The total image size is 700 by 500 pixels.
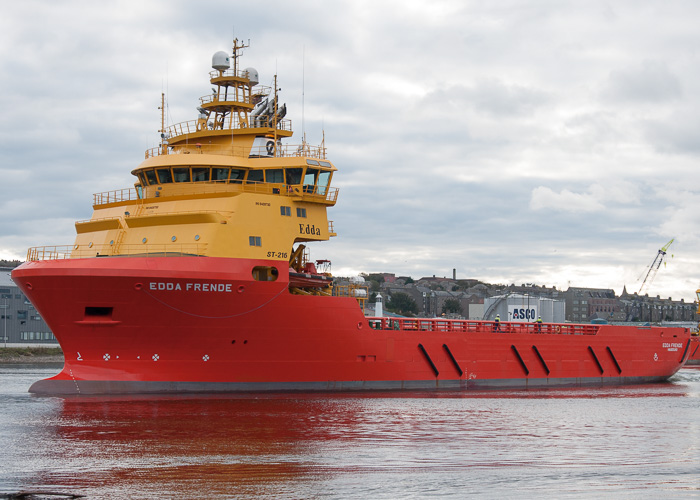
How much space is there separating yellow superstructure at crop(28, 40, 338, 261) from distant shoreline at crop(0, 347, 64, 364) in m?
29.4

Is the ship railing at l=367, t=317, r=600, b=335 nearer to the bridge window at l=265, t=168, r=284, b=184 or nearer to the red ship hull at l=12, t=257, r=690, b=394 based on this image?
the red ship hull at l=12, t=257, r=690, b=394

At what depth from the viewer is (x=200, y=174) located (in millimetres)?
27656

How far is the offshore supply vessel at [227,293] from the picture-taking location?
950 inches

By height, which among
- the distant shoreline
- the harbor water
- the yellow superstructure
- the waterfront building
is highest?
the yellow superstructure

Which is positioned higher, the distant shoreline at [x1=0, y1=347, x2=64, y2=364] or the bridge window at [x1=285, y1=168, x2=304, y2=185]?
the bridge window at [x1=285, y1=168, x2=304, y2=185]

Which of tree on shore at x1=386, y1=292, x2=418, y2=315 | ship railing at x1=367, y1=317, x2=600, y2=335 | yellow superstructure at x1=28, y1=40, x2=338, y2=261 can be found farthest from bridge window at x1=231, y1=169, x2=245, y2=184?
tree on shore at x1=386, y1=292, x2=418, y2=315

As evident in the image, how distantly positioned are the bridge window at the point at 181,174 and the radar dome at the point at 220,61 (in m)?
5.26

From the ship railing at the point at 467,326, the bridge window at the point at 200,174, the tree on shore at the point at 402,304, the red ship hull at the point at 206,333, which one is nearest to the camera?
the red ship hull at the point at 206,333

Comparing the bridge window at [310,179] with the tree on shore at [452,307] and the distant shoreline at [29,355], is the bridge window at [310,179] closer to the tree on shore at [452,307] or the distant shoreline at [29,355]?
the distant shoreline at [29,355]

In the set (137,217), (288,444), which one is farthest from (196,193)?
(288,444)

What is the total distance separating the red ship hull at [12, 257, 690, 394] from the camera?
23.9 metres

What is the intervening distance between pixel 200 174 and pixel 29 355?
3517cm

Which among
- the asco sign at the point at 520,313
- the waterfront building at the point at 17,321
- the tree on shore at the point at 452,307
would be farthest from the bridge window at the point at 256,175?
the tree on shore at the point at 452,307

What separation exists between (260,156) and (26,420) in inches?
491
